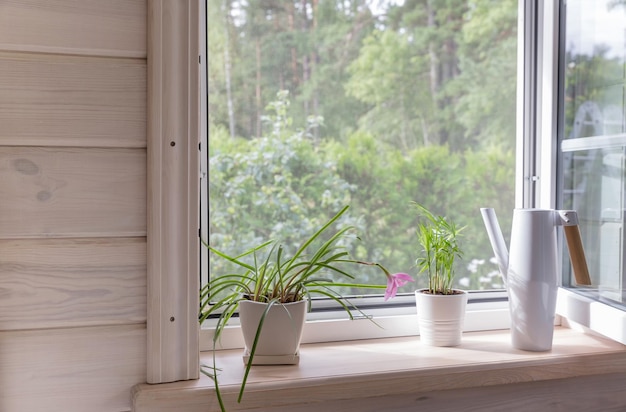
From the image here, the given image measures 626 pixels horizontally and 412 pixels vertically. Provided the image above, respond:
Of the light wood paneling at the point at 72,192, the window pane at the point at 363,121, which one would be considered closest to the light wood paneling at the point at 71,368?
the light wood paneling at the point at 72,192

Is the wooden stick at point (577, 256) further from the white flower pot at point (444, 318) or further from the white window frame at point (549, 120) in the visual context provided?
the white flower pot at point (444, 318)

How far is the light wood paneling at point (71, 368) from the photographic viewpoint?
94cm

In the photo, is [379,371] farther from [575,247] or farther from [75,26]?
[75,26]

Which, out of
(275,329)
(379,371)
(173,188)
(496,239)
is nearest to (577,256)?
(496,239)

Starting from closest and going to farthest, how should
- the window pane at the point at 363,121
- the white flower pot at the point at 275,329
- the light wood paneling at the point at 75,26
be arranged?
the light wood paneling at the point at 75,26 → the white flower pot at the point at 275,329 → the window pane at the point at 363,121

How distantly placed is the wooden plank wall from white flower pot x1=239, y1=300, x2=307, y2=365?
0.19 m

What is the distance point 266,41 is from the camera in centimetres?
384

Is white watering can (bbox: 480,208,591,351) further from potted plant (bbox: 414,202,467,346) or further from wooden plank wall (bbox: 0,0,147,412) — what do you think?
wooden plank wall (bbox: 0,0,147,412)

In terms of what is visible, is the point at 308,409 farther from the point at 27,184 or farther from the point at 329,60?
the point at 329,60

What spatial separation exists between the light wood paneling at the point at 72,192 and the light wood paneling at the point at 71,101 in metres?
0.02

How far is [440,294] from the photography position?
1255mm

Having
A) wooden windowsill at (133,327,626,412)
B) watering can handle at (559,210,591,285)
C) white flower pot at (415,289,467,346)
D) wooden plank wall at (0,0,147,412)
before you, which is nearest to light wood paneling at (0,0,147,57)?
wooden plank wall at (0,0,147,412)

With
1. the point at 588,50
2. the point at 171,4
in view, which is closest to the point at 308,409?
the point at 171,4

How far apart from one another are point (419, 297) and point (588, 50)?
24.9 inches
